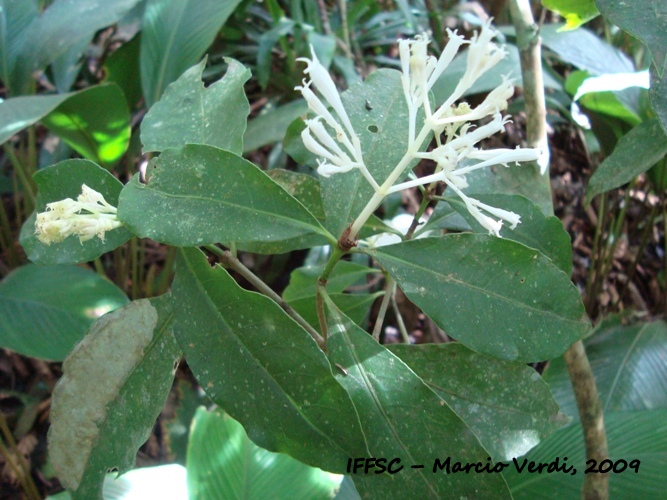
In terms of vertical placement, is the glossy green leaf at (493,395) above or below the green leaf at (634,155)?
below

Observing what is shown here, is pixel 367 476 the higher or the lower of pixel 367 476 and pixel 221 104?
the lower

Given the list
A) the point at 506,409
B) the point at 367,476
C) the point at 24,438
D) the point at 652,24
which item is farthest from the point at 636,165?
the point at 24,438

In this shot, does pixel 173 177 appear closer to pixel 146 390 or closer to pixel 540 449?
pixel 146 390

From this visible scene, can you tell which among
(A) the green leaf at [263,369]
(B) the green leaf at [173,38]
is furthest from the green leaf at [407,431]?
(B) the green leaf at [173,38]

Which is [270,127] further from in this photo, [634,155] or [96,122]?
[634,155]

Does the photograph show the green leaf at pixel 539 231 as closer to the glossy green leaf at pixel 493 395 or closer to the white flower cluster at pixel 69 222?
the glossy green leaf at pixel 493 395

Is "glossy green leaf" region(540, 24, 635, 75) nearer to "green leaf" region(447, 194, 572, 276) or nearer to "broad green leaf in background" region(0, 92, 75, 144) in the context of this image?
"green leaf" region(447, 194, 572, 276)
